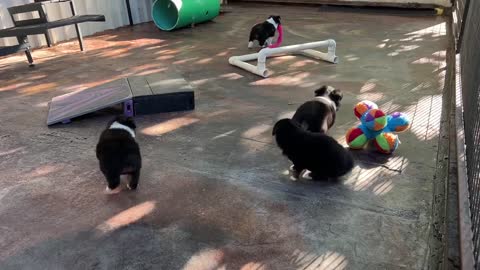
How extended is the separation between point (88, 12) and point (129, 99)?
4.97 metres

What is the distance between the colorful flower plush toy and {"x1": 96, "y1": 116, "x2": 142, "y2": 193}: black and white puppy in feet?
5.56

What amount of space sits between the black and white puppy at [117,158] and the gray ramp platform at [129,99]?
1186mm

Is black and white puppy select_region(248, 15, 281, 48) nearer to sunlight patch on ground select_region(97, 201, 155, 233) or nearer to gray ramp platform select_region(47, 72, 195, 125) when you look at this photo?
gray ramp platform select_region(47, 72, 195, 125)

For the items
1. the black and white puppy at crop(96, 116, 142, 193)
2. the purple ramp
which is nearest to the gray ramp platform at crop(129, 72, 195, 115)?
the purple ramp

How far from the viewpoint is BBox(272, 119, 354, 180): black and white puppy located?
278 cm

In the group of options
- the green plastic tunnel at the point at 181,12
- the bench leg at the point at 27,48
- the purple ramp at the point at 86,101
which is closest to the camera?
the purple ramp at the point at 86,101

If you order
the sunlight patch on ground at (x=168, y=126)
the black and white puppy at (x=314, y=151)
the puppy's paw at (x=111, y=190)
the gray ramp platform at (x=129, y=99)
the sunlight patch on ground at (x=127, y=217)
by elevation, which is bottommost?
the sunlight patch on ground at (x=168, y=126)

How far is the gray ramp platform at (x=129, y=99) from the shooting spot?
4.01m

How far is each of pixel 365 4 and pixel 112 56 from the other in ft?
21.1

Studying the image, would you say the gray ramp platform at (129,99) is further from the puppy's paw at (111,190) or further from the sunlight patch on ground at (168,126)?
the puppy's paw at (111,190)

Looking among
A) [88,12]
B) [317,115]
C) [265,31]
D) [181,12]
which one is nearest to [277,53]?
[265,31]

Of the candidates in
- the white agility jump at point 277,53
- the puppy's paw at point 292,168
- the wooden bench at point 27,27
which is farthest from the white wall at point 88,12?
the puppy's paw at point 292,168

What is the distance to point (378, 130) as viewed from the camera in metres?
3.26

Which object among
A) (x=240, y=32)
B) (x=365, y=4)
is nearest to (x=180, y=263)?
(x=240, y=32)
